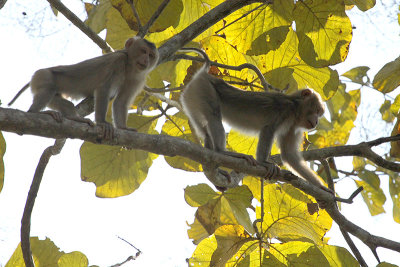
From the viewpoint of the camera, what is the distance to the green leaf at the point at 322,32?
19.8 ft

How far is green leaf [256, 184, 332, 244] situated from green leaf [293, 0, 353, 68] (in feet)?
5.86

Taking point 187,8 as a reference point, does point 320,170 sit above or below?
below

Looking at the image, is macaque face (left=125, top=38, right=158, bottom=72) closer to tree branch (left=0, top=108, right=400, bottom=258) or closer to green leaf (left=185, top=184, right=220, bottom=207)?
green leaf (left=185, top=184, right=220, bottom=207)

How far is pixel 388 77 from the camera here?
5.61 m

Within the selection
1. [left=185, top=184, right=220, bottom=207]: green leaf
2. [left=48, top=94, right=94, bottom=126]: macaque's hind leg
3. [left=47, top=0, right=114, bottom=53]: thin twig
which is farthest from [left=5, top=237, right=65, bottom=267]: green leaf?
[left=47, top=0, right=114, bottom=53]: thin twig

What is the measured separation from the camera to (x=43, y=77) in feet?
17.7

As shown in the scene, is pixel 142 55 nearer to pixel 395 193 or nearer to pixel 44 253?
pixel 44 253

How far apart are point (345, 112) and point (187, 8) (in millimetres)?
3729

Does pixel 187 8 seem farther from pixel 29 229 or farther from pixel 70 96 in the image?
pixel 29 229

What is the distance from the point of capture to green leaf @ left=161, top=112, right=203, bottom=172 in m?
6.92

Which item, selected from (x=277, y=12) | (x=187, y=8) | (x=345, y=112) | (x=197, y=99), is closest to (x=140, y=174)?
(x=197, y=99)

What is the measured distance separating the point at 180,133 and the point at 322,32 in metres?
2.68

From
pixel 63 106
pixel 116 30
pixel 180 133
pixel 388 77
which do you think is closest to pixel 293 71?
pixel 388 77

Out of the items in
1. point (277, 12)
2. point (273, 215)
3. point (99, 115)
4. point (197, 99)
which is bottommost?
point (273, 215)
